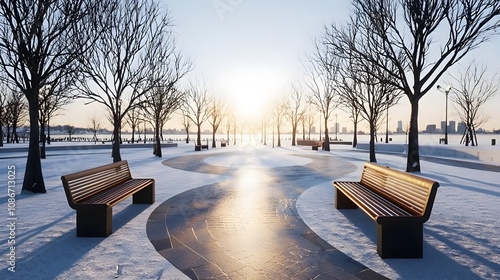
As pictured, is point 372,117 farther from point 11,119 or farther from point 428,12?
point 11,119

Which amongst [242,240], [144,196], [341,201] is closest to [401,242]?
[242,240]

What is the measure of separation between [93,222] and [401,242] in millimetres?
5102

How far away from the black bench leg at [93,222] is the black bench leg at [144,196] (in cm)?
234

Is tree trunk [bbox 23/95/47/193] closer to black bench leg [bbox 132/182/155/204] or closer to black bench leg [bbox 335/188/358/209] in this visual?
black bench leg [bbox 132/182/155/204]

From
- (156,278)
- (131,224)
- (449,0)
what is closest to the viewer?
(156,278)

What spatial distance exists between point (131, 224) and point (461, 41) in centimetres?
1375

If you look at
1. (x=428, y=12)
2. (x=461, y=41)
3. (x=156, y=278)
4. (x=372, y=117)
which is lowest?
(x=156, y=278)

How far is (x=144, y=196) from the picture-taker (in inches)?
290

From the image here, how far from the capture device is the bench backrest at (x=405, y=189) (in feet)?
13.4

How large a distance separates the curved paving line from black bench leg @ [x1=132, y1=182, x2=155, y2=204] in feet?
1.35

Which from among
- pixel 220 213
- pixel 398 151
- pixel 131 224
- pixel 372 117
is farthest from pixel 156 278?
pixel 398 151

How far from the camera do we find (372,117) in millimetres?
17578

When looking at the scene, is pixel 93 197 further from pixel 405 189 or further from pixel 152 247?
pixel 405 189

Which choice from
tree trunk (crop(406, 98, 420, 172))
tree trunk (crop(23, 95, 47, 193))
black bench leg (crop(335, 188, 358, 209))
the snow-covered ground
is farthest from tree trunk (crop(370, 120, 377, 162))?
tree trunk (crop(23, 95, 47, 193))
